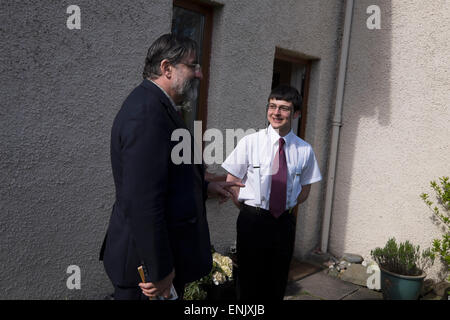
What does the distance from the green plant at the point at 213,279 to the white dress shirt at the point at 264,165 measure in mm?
944

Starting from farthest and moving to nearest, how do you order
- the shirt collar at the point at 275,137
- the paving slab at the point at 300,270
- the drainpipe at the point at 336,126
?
the drainpipe at the point at 336,126
the paving slab at the point at 300,270
the shirt collar at the point at 275,137

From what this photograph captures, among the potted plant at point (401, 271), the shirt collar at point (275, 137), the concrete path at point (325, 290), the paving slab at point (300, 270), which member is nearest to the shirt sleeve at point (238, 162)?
the shirt collar at point (275, 137)

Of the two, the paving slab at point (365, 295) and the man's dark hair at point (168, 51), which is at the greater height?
the man's dark hair at point (168, 51)

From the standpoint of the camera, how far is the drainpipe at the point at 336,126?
15.6 ft

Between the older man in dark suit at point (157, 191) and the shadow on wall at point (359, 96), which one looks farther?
the shadow on wall at point (359, 96)

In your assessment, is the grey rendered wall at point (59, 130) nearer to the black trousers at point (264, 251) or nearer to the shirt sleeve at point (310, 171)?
the black trousers at point (264, 251)

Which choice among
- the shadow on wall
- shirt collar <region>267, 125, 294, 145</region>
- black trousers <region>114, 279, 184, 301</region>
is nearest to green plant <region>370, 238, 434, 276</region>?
the shadow on wall

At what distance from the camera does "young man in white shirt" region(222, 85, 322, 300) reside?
8.71 ft

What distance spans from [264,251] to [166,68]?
156cm

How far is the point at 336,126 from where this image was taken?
193 inches

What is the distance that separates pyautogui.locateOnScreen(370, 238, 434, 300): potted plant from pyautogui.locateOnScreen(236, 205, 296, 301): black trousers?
185 centimetres

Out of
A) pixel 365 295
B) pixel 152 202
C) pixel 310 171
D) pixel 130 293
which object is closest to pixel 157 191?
pixel 152 202

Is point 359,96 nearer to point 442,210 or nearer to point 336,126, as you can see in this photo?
point 336,126
